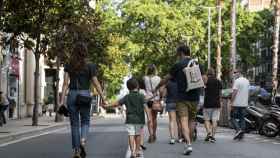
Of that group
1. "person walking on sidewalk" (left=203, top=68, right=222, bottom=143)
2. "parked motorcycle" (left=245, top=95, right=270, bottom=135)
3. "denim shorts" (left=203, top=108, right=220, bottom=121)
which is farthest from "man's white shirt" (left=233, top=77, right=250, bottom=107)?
"parked motorcycle" (left=245, top=95, right=270, bottom=135)

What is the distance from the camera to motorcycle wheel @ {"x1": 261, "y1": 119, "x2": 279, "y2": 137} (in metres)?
22.4

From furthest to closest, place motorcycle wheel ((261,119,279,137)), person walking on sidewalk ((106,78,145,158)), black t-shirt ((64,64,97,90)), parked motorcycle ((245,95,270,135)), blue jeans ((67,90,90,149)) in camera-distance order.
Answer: parked motorcycle ((245,95,270,135)) < motorcycle wheel ((261,119,279,137)) < person walking on sidewalk ((106,78,145,158)) < black t-shirt ((64,64,97,90)) < blue jeans ((67,90,90,149))

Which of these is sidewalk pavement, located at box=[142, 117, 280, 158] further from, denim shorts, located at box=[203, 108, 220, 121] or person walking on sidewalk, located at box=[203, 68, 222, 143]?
denim shorts, located at box=[203, 108, 220, 121]

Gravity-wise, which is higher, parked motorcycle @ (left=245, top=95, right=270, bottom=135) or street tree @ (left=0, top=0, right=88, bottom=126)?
street tree @ (left=0, top=0, right=88, bottom=126)

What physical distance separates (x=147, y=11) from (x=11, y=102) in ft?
65.5

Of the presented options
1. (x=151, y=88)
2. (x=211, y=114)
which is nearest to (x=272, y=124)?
(x=211, y=114)

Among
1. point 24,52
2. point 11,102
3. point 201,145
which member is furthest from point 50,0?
point 24,52

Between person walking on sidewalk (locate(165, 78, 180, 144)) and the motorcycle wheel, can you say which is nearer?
person walking on sidewalk (locate(165, 78, 180, 144))

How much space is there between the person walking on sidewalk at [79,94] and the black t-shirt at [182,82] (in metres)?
2.11

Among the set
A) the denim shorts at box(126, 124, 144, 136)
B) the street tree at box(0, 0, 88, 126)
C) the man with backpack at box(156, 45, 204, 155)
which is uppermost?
the street tree at box(0, 0, 88, 126)

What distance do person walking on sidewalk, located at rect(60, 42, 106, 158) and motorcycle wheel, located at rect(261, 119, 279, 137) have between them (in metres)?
10.9

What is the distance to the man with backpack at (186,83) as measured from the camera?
1411cm

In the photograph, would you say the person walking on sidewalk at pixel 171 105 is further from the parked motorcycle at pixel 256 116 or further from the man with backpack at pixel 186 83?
the parked motorcycle at pixel 256 116

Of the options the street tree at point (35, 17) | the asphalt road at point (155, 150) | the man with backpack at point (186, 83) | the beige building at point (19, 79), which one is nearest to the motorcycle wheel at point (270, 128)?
the asphalt road at point (155, 150)
